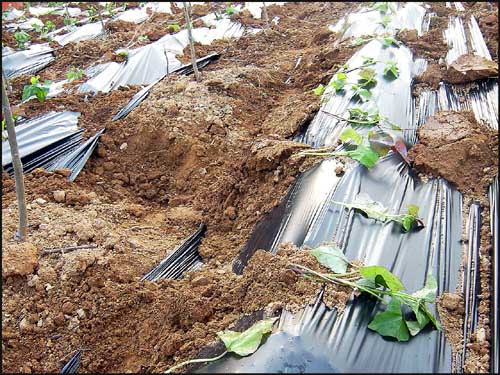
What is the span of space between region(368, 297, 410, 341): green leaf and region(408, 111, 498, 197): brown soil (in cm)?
160

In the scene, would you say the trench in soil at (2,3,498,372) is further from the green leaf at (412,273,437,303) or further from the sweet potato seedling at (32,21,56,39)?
the sweet potato seedling at (32,21,56,39)

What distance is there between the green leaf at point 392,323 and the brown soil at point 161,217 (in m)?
0.26

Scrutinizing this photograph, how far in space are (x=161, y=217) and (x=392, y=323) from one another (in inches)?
102

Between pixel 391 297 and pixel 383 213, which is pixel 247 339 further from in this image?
pixel 383 213

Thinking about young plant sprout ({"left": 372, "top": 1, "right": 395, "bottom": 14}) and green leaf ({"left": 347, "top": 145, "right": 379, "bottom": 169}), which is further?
young plant sprout ({"left": 372, "top": 1, "right": 395, "bottom": 14})

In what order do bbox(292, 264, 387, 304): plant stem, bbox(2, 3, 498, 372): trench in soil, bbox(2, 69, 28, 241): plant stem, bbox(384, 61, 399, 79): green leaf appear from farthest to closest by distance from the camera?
1. bbox(384, 61, 399, 79): green leaf
2. bbox(2, 69, 28, 241): plant stem
3. bbox(2, 3, 498, 372): trench in soil
4. bbox(292, 264, 387, 304): plant stem

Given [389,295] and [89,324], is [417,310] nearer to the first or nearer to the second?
[389,295]

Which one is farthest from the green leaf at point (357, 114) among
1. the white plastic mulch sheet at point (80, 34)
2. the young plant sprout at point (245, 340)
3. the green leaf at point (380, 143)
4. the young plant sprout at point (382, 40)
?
the white plastic mulch sheet at point (80, 34)

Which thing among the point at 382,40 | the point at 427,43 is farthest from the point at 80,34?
the point at 427,43

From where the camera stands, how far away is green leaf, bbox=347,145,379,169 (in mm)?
3404

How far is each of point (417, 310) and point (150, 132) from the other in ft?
12.1

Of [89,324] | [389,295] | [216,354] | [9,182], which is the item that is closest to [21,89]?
[9,182]

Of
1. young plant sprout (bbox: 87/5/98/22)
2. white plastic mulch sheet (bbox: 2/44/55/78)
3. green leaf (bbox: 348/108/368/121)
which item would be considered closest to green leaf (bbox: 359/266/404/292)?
green leaf (bbox: 348/108/368/121)

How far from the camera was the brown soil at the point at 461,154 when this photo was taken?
3.41 m
